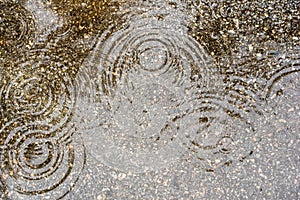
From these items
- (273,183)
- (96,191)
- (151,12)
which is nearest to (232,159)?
(273,183)

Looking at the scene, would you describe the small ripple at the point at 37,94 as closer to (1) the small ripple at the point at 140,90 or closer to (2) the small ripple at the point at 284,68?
(1) the small ripple at the point at 140,90

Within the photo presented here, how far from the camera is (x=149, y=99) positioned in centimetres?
274

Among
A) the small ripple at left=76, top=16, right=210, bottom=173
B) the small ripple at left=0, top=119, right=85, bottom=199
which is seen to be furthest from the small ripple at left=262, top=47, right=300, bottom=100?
the small ripple at left=0, top=119, right=85, bottom=199

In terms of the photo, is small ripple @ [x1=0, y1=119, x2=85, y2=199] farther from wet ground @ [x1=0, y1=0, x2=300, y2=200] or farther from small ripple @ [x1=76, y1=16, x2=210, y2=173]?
small ripple @ [x1=76, y1=16, x2=210, y2=173]

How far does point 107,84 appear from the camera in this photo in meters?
2.75

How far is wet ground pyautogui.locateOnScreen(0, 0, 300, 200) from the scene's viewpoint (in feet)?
8.52

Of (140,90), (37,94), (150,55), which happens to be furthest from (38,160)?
(150,55)

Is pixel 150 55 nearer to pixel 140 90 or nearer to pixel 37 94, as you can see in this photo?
pixel 140 90

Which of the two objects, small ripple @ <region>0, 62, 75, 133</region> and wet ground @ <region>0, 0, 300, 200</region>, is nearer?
wet ground @ <region>0, 0, 300, 200</region>

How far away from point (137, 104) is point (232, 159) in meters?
0.68

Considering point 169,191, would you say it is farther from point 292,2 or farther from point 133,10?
point 292,2

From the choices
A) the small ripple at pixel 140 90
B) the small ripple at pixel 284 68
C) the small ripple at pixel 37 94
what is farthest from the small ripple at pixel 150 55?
the small ripple at pixel 284 68

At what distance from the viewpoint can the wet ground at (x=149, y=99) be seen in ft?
8.52

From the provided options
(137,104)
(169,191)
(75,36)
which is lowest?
(169,191)
